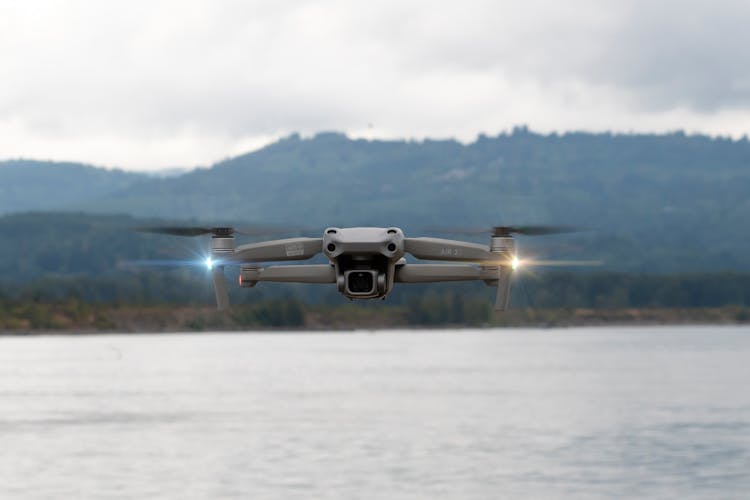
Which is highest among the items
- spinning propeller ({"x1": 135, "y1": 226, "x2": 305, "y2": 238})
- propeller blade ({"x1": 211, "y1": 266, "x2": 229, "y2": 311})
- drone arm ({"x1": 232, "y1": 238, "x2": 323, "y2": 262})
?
spinning propeller ({"x1": 135, "y1": 226, "x2": 305, "y2": 238})

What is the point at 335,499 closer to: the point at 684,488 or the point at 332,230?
the point at 684,488

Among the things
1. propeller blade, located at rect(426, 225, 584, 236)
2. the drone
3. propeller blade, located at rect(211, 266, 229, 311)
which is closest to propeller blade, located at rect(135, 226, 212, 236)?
the drone

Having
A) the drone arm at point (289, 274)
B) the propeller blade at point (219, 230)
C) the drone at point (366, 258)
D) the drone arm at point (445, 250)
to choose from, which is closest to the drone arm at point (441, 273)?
the drone at point (366, 258)

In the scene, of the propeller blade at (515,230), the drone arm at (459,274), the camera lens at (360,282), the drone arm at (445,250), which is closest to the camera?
the camera lens at (360,282)

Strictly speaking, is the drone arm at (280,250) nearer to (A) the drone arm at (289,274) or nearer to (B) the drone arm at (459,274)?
(A) the drone arm at (289,274)

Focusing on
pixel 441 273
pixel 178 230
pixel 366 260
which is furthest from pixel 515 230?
pixel 178 230

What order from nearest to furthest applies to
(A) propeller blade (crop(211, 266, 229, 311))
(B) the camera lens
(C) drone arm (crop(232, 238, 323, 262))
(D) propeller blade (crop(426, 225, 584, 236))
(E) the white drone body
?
(E) the white drone body
(B) the camera lens
(A) propeller blade (crop(211, 266, 229, 311))
(D) propeller blade (crop(426, 225, 584, 236))
(C) drone arm (crop(232, 238, 323, 262))

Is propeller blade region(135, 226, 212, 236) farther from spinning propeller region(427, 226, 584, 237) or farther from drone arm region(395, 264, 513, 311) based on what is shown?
spinning propeller region(427, 226, 584, 237)
